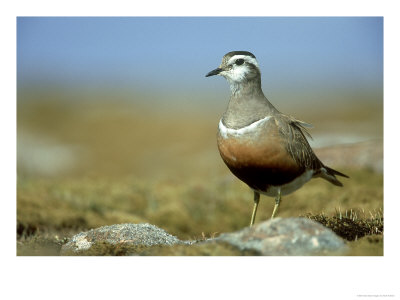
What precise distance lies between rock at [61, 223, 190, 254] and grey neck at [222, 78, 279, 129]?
1.73m

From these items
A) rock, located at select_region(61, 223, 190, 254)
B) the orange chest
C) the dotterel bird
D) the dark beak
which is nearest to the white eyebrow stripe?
the dotterel bird

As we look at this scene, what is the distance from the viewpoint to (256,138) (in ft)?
20.4

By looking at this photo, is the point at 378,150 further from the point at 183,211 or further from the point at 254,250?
the point at 254,250

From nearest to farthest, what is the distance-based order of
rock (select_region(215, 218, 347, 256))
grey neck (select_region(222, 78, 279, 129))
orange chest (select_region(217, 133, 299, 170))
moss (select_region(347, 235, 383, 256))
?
rock (select_region(215, 218, 347, 256))
moss (select_region(347, 235, 383, 256))
orange chest (select_region(217, 133, 299, 170))
grey neck (select_region(222, 78, 279, 129))

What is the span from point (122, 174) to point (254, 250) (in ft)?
38.2

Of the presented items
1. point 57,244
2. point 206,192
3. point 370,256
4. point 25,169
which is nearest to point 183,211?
point 206,192

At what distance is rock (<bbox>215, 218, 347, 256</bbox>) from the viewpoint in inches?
204

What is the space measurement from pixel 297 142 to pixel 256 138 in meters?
0.68

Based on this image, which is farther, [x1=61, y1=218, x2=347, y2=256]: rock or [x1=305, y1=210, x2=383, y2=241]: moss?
[x1=305, y1=210, x2=383, y2=241]: moss

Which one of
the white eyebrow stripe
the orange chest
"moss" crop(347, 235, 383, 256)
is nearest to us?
"moss" crop(347, 235, 383, 256)

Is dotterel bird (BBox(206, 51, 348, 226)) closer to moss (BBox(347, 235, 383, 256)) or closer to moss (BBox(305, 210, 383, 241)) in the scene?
moss (BBox(305, 210, 383, 241))

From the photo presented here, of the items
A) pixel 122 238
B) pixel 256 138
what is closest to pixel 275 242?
pixel 256 138

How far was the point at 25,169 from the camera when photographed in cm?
1338

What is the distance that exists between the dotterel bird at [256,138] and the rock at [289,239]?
3.36 feet
